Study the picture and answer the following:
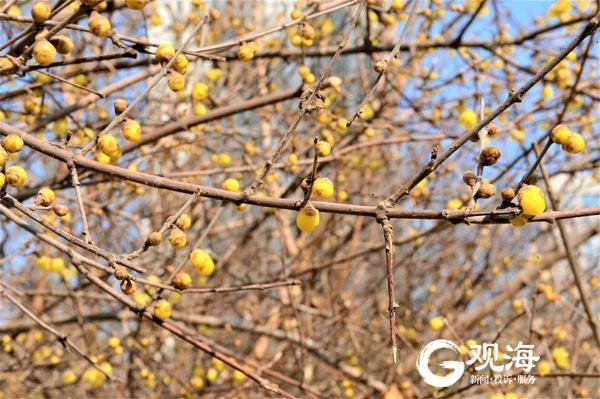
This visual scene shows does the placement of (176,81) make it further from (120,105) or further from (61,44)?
(61,44)

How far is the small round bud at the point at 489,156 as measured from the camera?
1.51 m

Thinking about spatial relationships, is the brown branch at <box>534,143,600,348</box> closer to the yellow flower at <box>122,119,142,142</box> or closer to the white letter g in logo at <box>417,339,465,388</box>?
the white letter g in logo at <box>417,339,465,388</box>

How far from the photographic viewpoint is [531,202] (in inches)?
53.8

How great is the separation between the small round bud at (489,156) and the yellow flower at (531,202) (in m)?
0.15

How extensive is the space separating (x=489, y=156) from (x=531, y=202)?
198 millimetres

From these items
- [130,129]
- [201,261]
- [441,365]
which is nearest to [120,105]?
[130,129]

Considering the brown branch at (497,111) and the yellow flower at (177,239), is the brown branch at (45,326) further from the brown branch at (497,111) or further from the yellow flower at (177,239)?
the brown branch at (497,111)

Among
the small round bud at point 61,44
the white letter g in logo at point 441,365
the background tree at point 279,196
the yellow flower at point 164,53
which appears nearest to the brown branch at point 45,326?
the background tree at point 279,196

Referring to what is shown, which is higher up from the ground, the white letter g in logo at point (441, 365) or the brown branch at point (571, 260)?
the brown branch at point (571, 260)

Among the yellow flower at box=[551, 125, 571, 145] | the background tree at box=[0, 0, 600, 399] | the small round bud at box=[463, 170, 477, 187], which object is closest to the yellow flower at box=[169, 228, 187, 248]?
the background tree at box=[0, 0, 600, 399]

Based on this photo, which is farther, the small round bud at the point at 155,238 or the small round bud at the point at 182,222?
the small round bud at the point at 182,222

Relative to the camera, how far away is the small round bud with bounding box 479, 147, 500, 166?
151 centimetres

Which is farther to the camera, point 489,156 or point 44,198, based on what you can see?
point 44,198

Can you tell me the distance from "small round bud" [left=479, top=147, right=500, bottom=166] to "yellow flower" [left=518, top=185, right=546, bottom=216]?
151 mm
